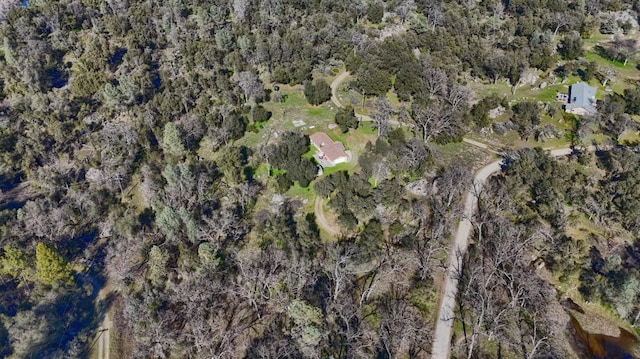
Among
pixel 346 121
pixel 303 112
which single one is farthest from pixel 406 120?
pixel 303 112

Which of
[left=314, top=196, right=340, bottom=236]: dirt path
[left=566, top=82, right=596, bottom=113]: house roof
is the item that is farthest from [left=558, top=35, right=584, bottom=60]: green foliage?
[left=314, top=196, right=340, bottom=236]: dirt path

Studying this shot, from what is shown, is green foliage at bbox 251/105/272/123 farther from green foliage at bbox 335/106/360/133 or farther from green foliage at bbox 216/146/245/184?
green foliage at bbox 335/106/360/133

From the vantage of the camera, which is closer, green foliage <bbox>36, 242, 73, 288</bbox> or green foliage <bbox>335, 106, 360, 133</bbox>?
green foliage <bbox>36, 242, 73, 288</bbox>

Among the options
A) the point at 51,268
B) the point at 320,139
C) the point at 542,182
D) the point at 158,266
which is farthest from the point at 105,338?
the point at 542,182

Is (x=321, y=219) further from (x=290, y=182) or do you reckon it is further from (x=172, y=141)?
(x=172, y=141)

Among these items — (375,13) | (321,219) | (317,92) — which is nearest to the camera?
(321,219)

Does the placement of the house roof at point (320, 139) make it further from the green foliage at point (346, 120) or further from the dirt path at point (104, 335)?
the dirt path at point (104, 335)
